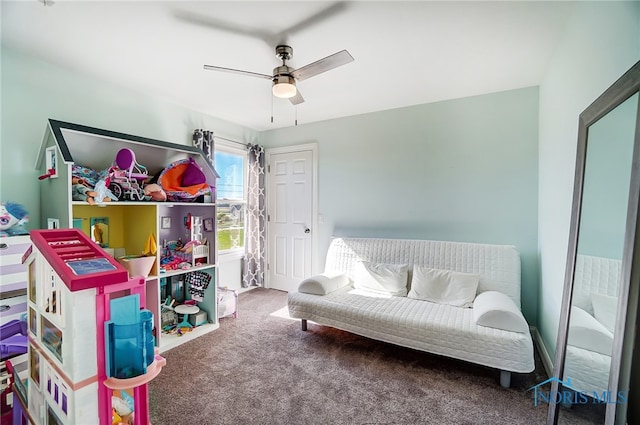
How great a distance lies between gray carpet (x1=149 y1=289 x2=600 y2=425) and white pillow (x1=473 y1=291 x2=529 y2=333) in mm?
414

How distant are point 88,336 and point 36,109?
95.8 inches

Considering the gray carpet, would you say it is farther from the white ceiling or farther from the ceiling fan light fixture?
the white ceiling

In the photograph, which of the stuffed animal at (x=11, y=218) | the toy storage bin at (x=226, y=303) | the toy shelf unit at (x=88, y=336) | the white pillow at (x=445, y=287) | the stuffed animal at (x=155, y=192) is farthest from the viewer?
the toy storage bin at (x=226, y=303)

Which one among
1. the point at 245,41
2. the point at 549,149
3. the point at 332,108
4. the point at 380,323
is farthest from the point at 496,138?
the point at 245,41

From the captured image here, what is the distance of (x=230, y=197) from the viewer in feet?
13.1

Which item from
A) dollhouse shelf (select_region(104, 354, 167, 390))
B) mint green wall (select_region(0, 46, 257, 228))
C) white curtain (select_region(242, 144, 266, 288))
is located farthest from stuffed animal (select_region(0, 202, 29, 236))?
white curtain (select_region(242, 144, 266, 288))

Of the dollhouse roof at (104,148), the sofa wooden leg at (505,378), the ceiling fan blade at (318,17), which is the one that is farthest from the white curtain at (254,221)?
the sofa wooden leg at (505,378)

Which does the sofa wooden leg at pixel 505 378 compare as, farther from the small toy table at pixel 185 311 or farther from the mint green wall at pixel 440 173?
the small toy table at pixel 185 311

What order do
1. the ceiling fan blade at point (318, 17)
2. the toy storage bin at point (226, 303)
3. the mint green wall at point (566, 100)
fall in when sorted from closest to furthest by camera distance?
1. the mint green wall at point (566, 100)
2. the ceiling fan blade at point (318, 17)
3. the toy storage bin at point (226, 303)

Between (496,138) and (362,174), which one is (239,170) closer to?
(362,174)

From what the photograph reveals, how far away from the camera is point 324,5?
1.67 meters

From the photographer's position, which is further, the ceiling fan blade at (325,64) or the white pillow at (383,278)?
the white pillow at (383,278)

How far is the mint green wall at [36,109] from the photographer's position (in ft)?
6.98

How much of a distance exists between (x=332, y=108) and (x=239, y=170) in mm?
1586
